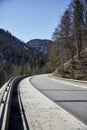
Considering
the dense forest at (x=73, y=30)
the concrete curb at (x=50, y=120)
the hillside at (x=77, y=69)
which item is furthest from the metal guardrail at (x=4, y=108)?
the dense forest at (x=73, y=30)

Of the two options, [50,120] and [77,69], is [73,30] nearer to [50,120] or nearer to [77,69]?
[77,69]

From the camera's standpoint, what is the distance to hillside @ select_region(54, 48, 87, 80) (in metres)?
60.6

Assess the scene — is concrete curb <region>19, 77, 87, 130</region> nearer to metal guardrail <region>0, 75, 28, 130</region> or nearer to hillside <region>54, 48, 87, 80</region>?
metal guardrail <region>0, 75, 28, 130</region>

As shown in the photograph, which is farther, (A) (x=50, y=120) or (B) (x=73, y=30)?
(B) (x=73, y=30)

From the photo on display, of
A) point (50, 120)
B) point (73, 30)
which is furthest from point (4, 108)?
point (73, 30)

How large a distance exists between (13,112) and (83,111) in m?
3.02

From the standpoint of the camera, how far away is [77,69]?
6544 cm

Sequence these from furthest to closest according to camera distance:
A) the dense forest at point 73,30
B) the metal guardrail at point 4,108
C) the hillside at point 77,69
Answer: the dense forest at point 73,30 → the hillside at point 77,69 → the metal guardrail at point 4,108

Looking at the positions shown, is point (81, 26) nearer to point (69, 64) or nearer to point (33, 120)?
point (69, 64)

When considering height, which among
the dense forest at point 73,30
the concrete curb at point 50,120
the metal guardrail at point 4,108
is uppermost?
the dense forest at point 73,30

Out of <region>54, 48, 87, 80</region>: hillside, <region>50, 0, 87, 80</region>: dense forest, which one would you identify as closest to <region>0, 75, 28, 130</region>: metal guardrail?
<region>54, 48, 87, 80</region>: hillside

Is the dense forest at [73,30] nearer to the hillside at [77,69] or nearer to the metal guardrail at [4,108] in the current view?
the hillside at [77,69]

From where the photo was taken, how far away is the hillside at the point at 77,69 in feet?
199

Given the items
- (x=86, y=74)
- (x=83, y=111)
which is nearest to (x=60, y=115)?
(x=83, y=111)
